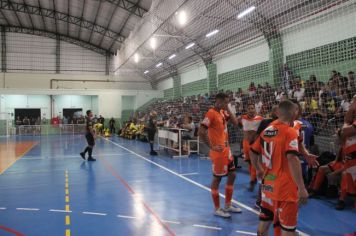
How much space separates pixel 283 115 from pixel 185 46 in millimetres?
18652

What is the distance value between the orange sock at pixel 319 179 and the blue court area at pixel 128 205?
36 cm

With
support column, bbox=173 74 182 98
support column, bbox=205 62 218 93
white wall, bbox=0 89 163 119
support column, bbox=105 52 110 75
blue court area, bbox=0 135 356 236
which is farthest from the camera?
support column, bbox=105 52 110 75

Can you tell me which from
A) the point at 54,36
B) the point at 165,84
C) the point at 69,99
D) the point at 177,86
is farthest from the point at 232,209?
the point at 54,36

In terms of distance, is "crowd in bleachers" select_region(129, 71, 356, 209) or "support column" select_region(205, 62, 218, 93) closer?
"crowd in bleachers" select_region(129, 71, 356, 209)

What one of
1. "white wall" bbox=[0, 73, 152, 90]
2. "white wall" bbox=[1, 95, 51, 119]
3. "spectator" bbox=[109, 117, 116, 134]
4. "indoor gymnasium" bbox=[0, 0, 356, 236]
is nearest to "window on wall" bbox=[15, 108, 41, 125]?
"white wall" bbox=[1, 95, 51, 119]

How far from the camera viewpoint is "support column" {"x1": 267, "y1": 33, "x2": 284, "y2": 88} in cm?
1241

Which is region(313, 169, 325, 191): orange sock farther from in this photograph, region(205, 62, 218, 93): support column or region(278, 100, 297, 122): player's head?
region(205, 62, 218, 93): support column

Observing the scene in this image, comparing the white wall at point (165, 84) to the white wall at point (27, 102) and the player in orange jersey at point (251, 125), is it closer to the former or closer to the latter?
the white wall at point (27, 102)

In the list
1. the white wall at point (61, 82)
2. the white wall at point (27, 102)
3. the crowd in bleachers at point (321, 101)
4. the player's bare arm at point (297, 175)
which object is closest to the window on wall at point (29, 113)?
the white wall at point (27, 102)

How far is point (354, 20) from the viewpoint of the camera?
9.82 m

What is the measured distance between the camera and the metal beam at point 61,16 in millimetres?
28828

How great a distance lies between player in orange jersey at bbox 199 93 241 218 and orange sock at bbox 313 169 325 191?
2.13m

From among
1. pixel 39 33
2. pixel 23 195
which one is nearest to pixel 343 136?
pixel 23 195

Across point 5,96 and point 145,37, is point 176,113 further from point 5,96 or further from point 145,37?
point 5,96
